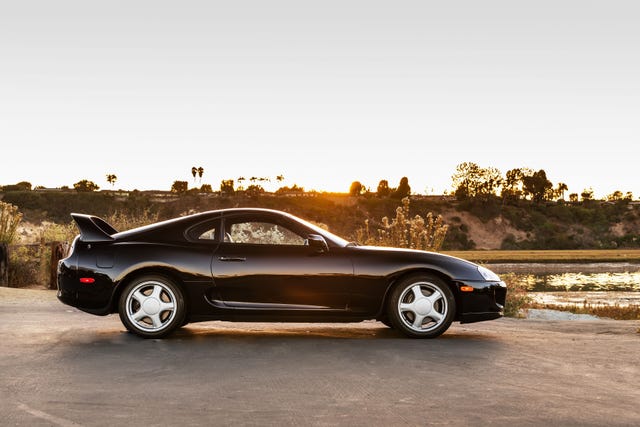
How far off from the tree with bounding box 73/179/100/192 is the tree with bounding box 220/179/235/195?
17.0 m

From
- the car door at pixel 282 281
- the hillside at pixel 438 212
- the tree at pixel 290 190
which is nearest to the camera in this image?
the car door at pixel 282 281

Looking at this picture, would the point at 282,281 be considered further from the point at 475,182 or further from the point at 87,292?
the point at 475,182

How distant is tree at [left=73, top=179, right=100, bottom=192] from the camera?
325 ft

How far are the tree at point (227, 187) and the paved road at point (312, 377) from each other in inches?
3271

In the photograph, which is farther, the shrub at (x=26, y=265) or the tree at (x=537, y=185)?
the tree at (x=537, y=185)

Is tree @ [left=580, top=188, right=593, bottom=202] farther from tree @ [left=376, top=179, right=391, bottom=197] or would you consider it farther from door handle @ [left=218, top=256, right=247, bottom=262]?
door handle @ [left=218, top=256, right=247, bottom=262]

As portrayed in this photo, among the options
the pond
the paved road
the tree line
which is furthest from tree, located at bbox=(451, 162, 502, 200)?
the paved road

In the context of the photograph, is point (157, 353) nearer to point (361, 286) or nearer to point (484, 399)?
point (361, 286)

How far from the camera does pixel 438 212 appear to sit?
9300 cm

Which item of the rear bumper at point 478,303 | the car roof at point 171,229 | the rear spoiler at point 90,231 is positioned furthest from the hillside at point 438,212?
the rear spoiler at point 90,231

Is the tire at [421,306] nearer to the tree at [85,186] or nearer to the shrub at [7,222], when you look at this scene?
the shrub at [7,222]

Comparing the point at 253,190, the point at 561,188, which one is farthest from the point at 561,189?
the point at 253,190

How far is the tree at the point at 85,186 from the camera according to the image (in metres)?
99.0

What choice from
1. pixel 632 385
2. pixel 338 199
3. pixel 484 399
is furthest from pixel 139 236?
pixel 338 199
